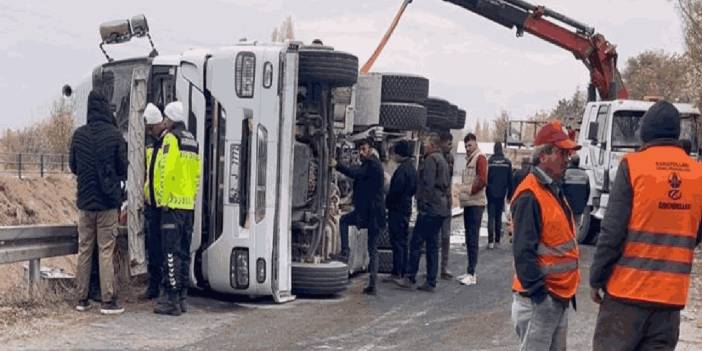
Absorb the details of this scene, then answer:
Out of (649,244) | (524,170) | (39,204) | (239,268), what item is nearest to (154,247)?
(239,268)

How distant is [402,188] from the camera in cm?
1113

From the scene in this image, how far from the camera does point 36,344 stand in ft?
24.8

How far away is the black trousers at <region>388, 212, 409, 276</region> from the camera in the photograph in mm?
11367

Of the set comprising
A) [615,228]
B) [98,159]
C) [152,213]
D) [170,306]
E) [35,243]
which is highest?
[98,159]

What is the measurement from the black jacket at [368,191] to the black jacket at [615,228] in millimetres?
5350

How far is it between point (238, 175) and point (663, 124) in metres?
4.87

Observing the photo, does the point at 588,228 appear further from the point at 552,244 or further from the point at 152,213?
the point at 552,244

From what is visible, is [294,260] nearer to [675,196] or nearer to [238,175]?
[238,175]

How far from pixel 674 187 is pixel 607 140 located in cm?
1179

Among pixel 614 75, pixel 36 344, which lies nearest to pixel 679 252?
pixel 36 344

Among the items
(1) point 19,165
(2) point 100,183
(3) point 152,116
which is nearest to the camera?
(2) point 100,183

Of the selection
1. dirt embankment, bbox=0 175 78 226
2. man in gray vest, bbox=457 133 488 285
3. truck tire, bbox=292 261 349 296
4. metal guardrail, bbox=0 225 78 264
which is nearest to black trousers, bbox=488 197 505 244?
man in gray vest, bbox=457 133 488 285

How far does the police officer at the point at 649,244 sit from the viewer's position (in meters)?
5.27

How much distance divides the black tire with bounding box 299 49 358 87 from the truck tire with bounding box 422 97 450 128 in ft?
17.3
